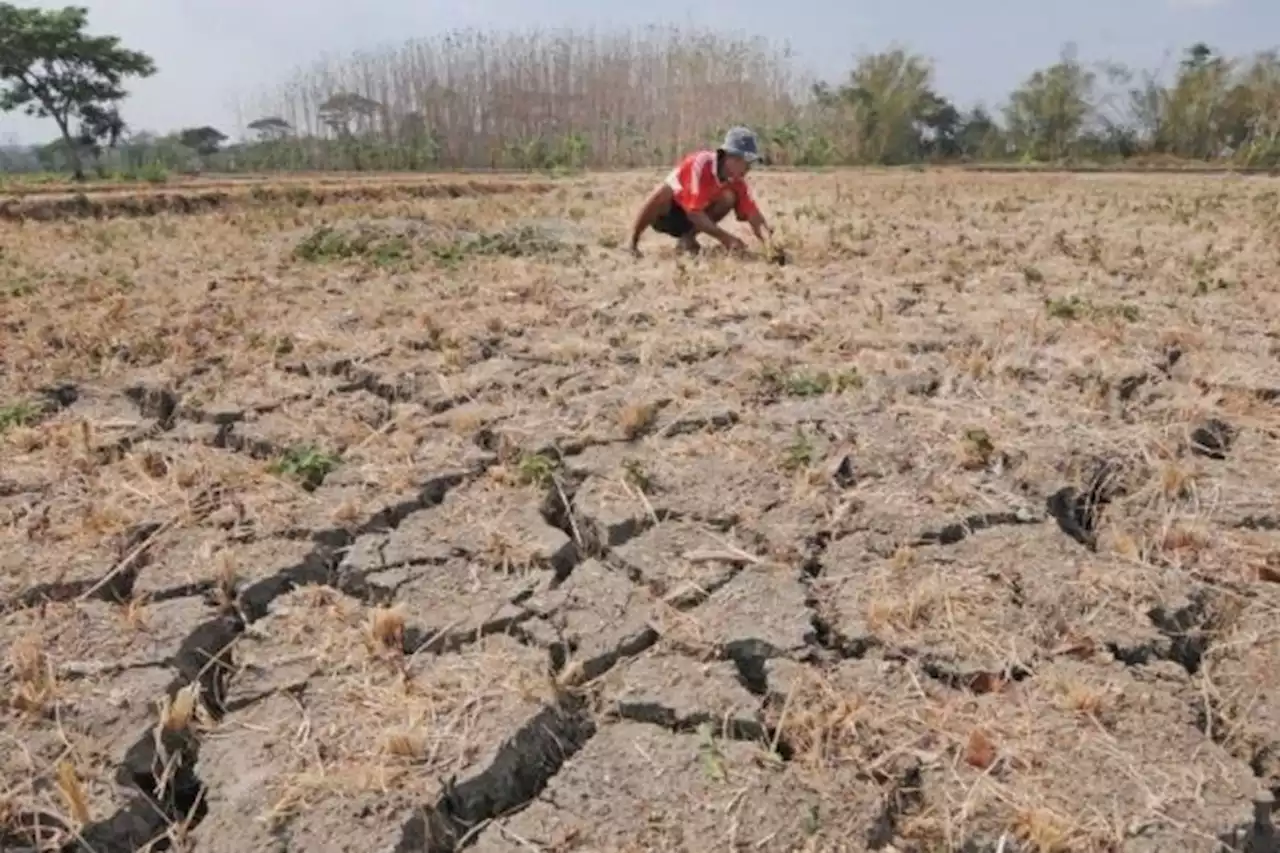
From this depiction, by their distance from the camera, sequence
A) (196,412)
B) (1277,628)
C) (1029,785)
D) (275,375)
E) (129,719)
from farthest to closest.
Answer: (275,375)
(196,412)
(1277,628)
(129,719)
(1029,785)

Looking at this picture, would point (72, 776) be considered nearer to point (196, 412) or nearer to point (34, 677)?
point (34, 677)

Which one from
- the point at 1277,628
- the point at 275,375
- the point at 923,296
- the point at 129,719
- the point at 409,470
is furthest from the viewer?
the point at 923,296

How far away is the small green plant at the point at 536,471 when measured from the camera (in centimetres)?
290

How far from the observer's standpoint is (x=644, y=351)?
391 centimetres

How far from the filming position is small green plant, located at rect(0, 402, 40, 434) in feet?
10.9

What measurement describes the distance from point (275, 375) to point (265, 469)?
90 cm

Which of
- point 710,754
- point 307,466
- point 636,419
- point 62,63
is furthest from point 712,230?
point 62,63

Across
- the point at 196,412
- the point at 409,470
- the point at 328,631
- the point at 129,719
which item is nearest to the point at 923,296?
the point at 409,470

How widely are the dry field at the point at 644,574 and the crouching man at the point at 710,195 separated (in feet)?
4.72

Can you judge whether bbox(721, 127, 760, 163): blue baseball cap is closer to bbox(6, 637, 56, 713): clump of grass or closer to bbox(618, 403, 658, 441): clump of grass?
bbox(618, 403, 658, 441): clump of grass

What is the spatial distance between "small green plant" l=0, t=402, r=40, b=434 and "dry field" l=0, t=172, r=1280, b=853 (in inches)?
0.6

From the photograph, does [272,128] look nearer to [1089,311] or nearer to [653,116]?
[653,116]

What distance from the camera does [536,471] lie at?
2924 mm

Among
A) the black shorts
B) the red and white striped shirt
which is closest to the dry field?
the red and white striped shirt
